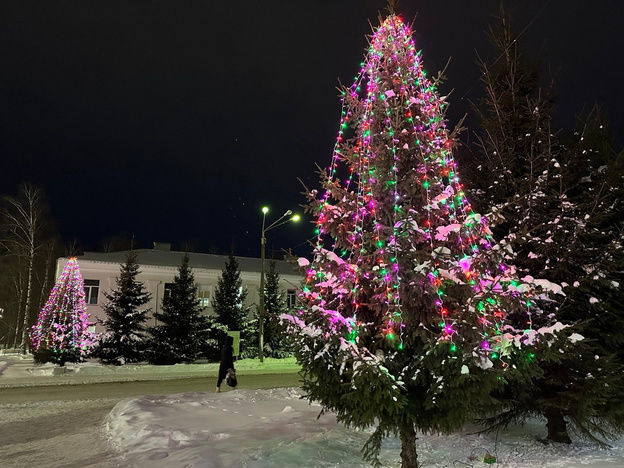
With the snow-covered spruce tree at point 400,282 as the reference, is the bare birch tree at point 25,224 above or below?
above

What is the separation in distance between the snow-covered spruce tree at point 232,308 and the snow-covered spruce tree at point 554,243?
2209cm

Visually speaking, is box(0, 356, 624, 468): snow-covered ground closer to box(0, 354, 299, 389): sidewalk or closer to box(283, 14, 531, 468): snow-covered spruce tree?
box(283, 14, 531, 468): snow-covered spruce tree

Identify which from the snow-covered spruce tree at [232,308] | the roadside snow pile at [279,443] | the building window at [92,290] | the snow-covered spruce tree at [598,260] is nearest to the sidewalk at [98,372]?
the snow-covered spruce tree at [232,308]

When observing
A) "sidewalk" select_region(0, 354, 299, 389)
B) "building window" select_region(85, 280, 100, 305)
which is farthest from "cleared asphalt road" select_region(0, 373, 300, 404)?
"building window" select_region(85, 280, 100, 305)

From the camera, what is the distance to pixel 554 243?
7.26m

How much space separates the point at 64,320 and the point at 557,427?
69.4 feet

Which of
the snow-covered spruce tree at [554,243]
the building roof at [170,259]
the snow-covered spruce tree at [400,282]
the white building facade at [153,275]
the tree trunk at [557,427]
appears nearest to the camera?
the snow-covered spruce tree at [400,282]

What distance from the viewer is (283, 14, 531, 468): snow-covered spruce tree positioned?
16.3 feet

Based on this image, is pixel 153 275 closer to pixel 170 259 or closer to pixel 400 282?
pixel 170 259

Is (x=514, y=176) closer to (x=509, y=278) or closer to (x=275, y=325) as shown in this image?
(x=509, y=278)

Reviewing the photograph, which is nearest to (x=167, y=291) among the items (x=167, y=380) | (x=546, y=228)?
(x=167, y=380)

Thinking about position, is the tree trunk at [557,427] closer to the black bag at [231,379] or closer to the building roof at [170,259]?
the black bag at [231,379]

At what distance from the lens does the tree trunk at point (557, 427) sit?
293 inches

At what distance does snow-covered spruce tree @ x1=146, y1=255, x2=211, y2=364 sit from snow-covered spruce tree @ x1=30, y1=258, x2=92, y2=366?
3.94 meters
